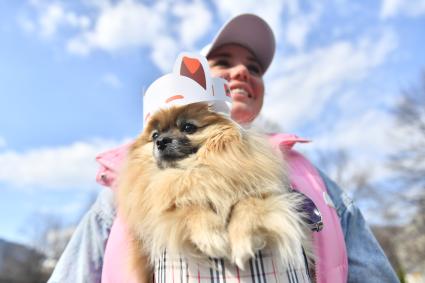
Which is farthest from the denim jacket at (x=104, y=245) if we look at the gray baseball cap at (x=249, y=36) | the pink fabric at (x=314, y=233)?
the gray baseball cap at (x=249, y=36)

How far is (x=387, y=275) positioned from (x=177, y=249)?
114 cm

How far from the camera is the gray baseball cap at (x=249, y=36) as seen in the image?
276 cm

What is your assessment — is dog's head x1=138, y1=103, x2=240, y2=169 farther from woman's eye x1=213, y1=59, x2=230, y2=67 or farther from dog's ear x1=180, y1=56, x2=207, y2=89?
woman's eye x1=213, y1=59, x2=230, y2=67

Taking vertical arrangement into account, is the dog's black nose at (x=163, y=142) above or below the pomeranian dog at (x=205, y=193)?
above

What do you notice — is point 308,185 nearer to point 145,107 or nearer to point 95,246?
point 145,107

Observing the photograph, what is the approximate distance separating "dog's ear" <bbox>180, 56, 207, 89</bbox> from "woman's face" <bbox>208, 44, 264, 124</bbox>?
0.46m

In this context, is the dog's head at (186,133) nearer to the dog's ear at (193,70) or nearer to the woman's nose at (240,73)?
the dog's ear at (193,70)

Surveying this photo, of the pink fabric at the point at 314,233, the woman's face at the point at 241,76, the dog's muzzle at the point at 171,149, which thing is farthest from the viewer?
the woman's face at the point at 241,76

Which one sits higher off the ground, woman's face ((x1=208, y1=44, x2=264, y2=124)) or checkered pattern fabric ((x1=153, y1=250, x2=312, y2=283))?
woman's face ((x1=208, y1=44, x2=264, y2=124))

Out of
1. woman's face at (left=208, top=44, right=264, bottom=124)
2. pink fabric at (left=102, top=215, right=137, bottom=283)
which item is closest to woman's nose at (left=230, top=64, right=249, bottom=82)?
woman's face at (left=208, top=44, right=264, bottom=124)

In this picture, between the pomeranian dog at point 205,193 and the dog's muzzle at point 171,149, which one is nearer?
the pomeranian dog at point 205,193

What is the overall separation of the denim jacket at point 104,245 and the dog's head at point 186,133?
0.51 m

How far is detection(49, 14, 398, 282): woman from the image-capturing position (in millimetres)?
1968

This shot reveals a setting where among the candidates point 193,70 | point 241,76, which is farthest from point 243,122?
point 193,70
